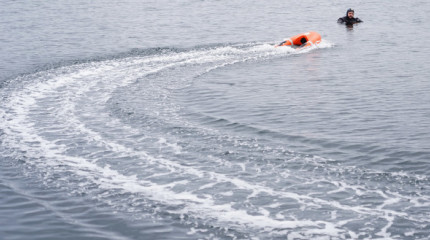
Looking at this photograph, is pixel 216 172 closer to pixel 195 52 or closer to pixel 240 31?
pixel 195 52

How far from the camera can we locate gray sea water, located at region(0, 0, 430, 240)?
443 inches

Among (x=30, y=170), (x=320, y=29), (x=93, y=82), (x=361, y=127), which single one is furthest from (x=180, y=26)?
(x=30, y=170)

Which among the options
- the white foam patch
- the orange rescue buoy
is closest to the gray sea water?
the white foam patch

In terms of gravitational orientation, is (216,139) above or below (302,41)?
below

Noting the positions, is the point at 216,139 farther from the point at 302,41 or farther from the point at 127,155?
the point at 302,41

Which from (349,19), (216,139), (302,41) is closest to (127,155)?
(216,139)

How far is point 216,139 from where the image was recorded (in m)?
16.5

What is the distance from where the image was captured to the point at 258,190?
1259 cm

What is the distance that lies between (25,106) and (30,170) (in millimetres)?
7313

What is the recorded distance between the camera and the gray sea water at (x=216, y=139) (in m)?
11.2

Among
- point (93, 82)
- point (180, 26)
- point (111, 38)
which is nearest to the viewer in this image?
point (93, 82)

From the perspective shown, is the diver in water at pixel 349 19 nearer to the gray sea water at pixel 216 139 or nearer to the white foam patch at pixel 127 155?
the gray sea water at pixel 216 139

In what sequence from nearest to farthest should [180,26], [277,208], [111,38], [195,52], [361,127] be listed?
A: 1. [277,208]
2. [361,127]
3. [195,52]
4. [111,38]
5. [180,26]

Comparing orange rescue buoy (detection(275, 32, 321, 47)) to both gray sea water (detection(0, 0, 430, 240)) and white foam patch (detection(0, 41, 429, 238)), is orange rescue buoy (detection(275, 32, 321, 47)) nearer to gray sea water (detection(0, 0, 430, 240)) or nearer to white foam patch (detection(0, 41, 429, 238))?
gray sea water (detection(0, 0, 430, 240))
